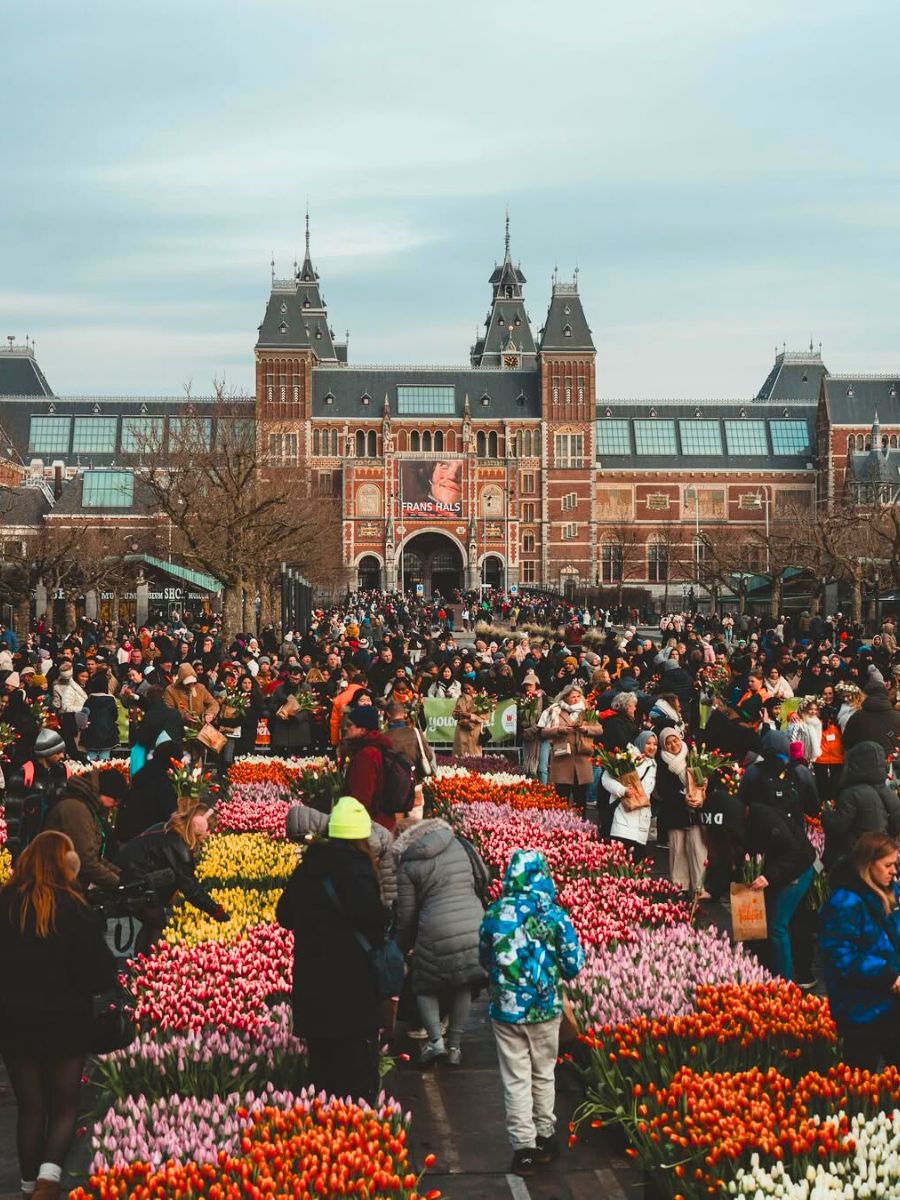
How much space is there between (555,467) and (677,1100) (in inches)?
3379

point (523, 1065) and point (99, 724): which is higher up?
point (99, 724)

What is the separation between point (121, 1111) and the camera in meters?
5.75

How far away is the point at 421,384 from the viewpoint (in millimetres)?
91875

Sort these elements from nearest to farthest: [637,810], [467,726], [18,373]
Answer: [637,810] → [467,726] → [18,373]

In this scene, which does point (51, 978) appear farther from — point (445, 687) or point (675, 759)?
point (445, 687)

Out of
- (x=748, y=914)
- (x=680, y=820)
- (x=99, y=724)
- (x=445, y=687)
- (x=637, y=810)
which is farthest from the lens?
(x=445, y=687)

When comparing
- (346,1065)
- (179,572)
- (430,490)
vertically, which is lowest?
(346,1065)

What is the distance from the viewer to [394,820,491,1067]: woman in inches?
264

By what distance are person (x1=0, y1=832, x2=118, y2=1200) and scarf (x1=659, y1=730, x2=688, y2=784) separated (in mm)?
5301

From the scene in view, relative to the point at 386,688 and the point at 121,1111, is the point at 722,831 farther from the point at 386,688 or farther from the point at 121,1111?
the point at 386,688

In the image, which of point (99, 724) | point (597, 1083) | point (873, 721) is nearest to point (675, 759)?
point (873, 721)

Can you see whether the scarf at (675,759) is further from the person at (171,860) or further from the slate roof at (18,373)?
the slate roof at (18,373)

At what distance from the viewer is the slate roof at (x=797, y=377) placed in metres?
98.2

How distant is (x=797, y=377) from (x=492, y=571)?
26441mm
